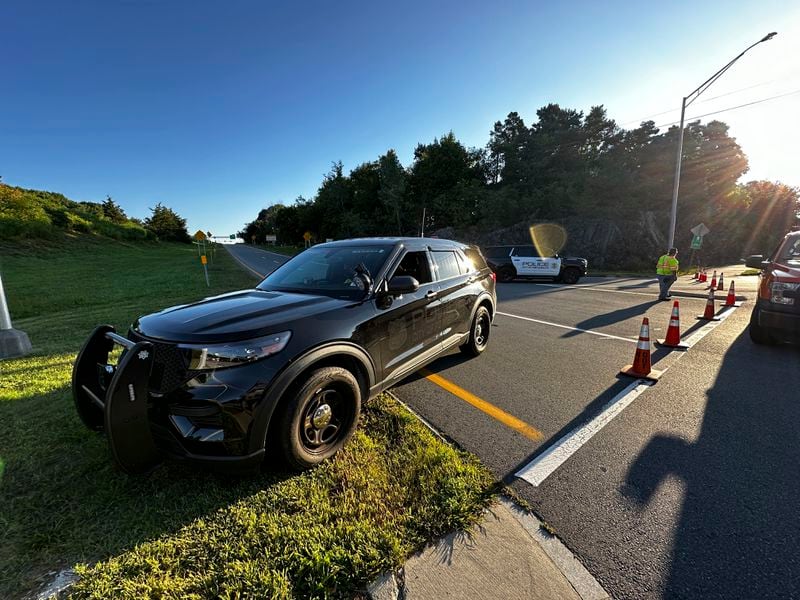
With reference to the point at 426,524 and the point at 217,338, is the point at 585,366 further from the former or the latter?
the point at 217,338

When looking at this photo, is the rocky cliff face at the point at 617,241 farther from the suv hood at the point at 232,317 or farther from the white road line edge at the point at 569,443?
the suv hood at the point at 232,317

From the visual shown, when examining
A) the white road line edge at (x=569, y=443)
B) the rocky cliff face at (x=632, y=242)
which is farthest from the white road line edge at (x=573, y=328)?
the rocky cliff face at (x=632, y=242)

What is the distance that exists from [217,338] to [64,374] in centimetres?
355

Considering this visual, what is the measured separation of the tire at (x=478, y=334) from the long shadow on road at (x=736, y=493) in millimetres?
2405

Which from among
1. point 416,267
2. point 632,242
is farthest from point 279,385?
point 632,242

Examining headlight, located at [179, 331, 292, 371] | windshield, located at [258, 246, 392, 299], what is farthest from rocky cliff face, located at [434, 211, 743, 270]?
headlight, located at [179, 331, 292, 371]

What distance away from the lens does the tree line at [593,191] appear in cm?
2519

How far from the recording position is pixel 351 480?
2.44 metres

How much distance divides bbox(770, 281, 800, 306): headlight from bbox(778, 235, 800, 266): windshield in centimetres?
52

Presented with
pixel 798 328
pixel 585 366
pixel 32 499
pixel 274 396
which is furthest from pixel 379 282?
pixel 798 328

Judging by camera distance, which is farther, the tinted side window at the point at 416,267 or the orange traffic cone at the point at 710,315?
the orange traffic cone at the point at 710,315

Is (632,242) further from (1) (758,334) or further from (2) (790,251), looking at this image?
(1) (758,334)

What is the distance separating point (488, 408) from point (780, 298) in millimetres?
4625

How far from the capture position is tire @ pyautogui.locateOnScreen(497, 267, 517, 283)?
15.5 metres
